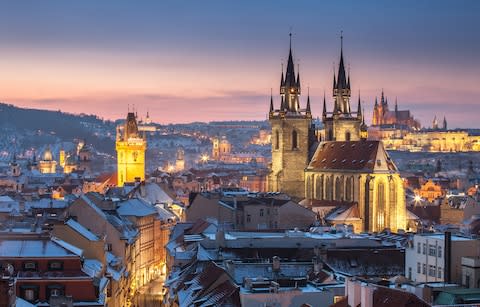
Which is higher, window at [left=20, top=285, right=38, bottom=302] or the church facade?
the church facade

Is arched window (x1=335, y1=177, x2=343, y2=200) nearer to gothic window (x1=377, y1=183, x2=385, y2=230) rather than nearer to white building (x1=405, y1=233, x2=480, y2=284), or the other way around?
gothic window (x1=377, y1=183, x2=385, y2=230)

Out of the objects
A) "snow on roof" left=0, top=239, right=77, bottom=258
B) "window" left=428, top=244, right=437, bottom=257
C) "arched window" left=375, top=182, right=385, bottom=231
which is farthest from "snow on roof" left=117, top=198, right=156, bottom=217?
"window" left=428, top=244, right=437, bottom=257

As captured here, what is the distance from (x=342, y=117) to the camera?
Answer: 5517 inches

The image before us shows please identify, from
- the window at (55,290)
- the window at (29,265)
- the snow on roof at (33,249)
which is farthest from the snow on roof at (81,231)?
the window at (55,290)

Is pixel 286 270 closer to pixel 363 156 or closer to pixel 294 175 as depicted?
pixel 363 156

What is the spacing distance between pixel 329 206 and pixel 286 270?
60230 millimetres

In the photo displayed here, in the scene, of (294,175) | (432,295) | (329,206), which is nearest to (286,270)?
(432,295)

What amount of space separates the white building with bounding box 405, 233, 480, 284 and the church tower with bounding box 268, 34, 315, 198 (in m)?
78.6

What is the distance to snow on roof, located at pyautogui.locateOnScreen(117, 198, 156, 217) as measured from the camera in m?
89.9

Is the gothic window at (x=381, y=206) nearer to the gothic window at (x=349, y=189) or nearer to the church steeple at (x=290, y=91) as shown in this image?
the gothic window at (x=349, y=189)

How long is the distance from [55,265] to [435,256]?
1841 cm

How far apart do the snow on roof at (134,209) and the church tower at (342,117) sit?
160ft

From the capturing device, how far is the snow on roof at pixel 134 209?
295ft

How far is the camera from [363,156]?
389 ft
